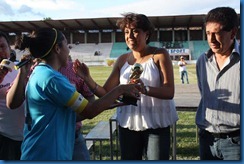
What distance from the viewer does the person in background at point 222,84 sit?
3.47 ft

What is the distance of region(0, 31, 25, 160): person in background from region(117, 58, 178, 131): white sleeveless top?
0.47 meters

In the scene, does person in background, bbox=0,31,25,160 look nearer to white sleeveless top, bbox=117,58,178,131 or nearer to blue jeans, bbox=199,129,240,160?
white sleeveless top, bbox=117,58,178,131

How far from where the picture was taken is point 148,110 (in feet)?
4.21

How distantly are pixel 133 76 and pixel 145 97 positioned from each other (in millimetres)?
122

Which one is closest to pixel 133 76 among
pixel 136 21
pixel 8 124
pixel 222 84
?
pixel 136 21

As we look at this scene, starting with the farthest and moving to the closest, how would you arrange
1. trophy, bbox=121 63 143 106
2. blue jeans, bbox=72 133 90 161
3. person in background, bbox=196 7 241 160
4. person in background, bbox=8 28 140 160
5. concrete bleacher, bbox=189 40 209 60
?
concrete bleacher, bbox=189 40 209 60, blue jeans, bbox=72 133 90 161, trophy, bbox=121 63 143 106, person in background, bbox=196 7 241 160, person in background, bbox=8 28 140 160

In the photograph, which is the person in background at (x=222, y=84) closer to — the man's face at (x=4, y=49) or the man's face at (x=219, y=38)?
the man's face at (x=219, y=38)

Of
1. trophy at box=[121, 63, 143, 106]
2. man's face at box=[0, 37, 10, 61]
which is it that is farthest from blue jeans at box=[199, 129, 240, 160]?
man's face at box=[0, 37, 10, 61]

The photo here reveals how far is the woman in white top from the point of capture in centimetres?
124

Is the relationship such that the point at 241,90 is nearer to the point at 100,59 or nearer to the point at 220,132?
the point at 220,132

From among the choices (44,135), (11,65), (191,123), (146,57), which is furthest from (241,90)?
(191,123)

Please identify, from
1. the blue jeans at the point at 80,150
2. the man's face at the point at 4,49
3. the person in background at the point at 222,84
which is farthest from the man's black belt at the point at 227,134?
the man's face at the point at 4,49

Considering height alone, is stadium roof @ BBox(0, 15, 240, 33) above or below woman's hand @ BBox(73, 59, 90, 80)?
above

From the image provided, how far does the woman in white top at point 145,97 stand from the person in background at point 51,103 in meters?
0.20
